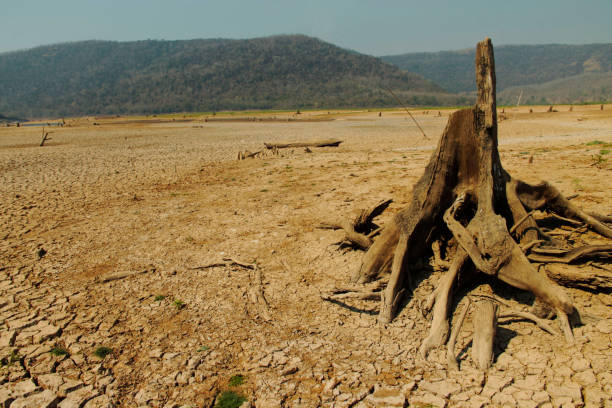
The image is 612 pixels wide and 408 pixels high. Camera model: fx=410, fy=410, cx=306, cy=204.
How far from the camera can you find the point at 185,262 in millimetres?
6164

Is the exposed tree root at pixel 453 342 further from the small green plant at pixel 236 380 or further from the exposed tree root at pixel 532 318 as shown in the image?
the small green plant at pixel 236 380

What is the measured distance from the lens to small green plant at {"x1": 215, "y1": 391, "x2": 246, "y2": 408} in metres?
3.33

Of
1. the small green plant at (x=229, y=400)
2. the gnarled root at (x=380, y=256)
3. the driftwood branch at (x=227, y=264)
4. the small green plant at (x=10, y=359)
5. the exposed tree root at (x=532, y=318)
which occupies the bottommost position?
the small green plant at (x=229, y=400)

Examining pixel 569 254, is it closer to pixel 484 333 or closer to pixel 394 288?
Answer: pixel 484 333

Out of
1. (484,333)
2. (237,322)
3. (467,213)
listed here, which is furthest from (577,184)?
(237,322)

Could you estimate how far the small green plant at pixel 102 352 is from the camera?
4023mm

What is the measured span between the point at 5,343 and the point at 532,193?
6511 mm

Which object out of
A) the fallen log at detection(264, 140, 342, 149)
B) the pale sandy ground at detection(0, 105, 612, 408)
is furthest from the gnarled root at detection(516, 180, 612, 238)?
the fallen log at detection(264, 140, 342, 149)

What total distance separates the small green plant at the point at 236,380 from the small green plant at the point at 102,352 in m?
1.36

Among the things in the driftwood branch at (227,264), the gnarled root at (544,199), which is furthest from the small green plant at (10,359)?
the gnarled root at (544,199)

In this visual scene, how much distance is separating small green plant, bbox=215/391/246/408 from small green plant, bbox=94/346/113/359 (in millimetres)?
1395

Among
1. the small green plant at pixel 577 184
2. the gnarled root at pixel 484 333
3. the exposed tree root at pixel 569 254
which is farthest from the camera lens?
the small green plant at pixel 577 184

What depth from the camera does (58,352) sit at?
13.4ft

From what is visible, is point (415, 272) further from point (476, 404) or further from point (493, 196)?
point (476, 404)
